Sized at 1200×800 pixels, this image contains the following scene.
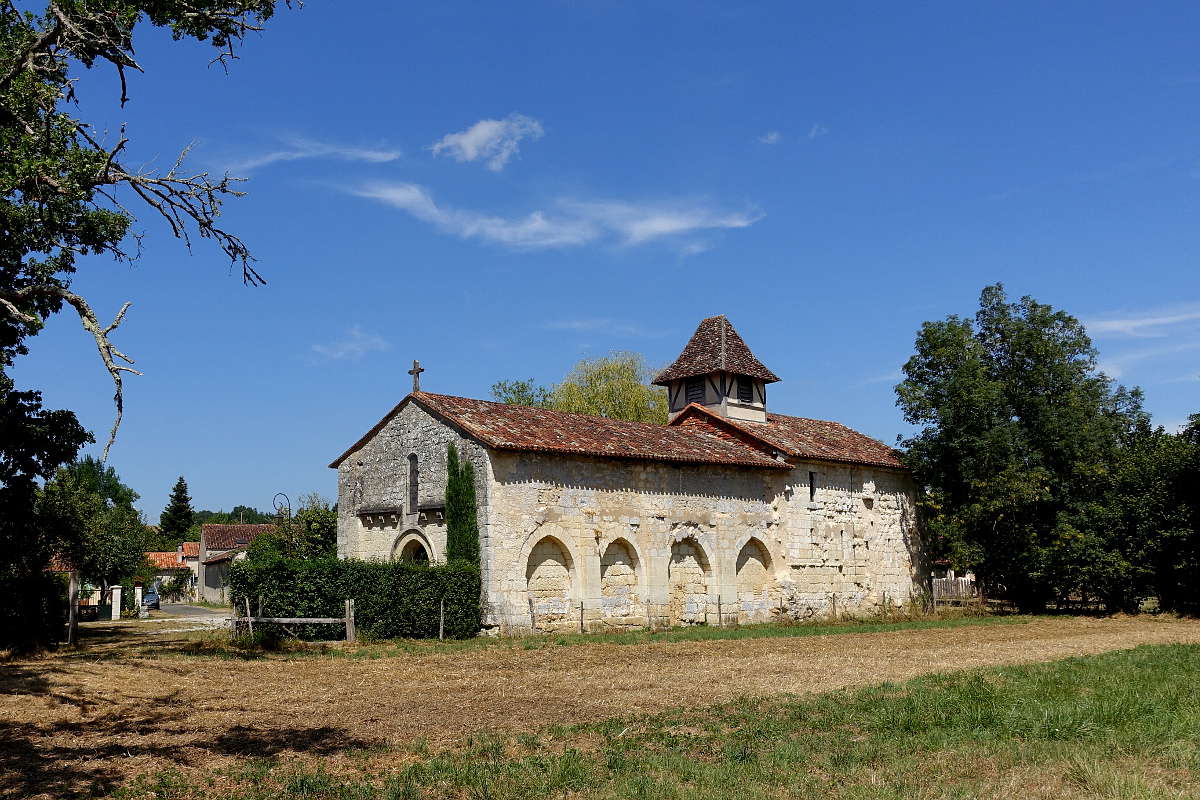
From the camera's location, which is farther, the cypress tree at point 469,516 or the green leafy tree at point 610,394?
the green leafy tree at point 610,394

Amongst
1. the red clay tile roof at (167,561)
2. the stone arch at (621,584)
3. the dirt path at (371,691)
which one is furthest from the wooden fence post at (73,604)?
the red clay tile roof at (167,561)

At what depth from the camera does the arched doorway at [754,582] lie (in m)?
30.2

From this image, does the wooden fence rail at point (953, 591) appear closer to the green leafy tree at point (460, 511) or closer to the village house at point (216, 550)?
the green leafy tree at point (460, 511)

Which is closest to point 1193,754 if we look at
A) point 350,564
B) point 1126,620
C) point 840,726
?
point 840,726

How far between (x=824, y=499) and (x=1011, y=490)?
6.24 m

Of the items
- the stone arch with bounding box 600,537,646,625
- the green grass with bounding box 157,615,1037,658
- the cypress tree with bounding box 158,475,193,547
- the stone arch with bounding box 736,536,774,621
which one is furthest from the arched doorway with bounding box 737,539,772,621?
the cypress tree with bounding box 158,475,193,547

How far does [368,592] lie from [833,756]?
53.4 feet

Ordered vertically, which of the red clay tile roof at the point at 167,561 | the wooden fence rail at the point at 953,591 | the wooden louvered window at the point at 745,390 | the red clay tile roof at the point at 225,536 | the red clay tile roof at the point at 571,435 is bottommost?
the wooden fence rail at the point at 953,591

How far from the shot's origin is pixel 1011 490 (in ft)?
103

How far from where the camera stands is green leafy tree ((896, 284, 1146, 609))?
105 ft

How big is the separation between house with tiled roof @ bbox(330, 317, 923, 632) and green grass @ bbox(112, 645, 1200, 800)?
13.7 m

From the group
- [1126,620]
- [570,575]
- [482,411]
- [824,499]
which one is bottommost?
[1126,620]

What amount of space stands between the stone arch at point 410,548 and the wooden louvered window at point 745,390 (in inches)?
533

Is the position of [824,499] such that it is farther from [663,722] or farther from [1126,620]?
[663,722]
